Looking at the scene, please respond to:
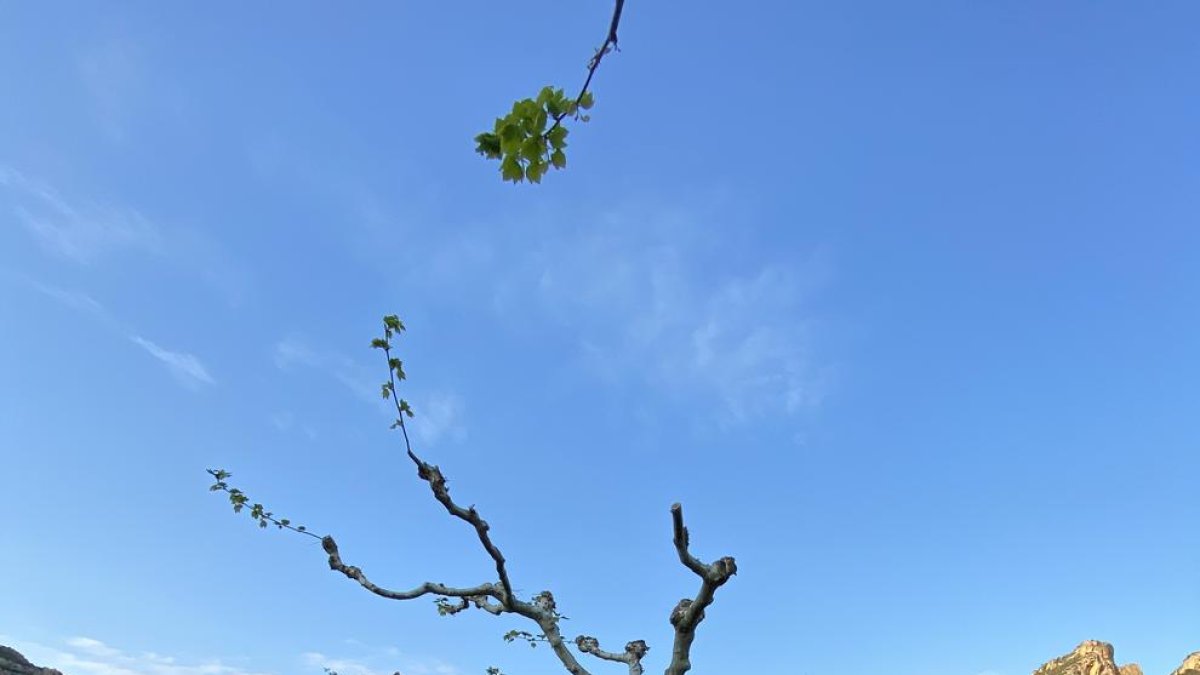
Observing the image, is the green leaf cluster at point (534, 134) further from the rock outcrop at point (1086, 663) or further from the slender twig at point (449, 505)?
the rock outcrop at point (1086, 663)

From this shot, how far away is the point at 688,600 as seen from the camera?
25.6 feet

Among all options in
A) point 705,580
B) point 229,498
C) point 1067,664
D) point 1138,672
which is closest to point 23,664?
point 229,498

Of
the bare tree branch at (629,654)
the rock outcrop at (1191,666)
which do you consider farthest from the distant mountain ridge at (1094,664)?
the bare tree branch at (629,654)

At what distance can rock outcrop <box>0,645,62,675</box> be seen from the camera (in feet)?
288

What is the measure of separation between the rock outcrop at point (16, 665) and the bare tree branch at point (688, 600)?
10936cm

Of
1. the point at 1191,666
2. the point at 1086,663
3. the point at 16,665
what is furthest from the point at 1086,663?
the point at 16,665

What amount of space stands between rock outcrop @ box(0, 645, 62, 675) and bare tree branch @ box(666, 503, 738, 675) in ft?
359

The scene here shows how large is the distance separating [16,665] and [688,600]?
12273 cm

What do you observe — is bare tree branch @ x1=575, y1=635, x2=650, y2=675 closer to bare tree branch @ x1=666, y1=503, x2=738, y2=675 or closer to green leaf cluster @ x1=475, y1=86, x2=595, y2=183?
bare tree branch @ x1=666, y1=503, x2=738, y2=675

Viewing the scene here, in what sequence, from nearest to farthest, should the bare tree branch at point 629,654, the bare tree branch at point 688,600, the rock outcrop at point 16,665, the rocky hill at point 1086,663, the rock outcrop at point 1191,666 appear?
the bare tree branch at point 688,600, the bare tree branch at point 629,654, the rock outcrop at point 16,665, the rock outcrop at point 1191,666, the rocky hill at point 1086,663

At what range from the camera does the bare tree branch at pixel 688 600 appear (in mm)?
6879

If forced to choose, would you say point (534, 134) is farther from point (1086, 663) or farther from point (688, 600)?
point (1086, 663)

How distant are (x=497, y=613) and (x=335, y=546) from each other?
102 inches

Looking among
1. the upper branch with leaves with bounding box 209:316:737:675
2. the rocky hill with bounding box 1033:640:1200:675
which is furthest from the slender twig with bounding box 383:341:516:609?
the rocky hill with bounding box 1033:640:1200:675
